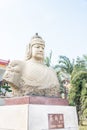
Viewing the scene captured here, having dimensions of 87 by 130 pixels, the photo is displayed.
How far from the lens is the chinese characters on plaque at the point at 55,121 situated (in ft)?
11.6

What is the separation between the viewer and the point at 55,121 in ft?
11.9

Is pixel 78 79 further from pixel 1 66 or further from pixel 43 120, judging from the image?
pixel 43 120

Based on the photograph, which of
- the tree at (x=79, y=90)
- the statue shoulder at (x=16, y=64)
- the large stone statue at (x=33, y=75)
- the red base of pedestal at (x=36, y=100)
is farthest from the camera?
the tree at (x=79, y=90)

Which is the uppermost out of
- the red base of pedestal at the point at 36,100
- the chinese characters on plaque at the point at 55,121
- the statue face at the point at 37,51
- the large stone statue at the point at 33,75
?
the statue face at the point at 37,51

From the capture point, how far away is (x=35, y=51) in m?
4.11

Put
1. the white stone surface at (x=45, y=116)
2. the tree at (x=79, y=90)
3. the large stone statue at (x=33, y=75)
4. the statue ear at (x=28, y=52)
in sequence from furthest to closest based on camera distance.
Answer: the tree at (x=79, y=90)
the statue ear at (x=28, y=52)
the large stone statue at (x=33, y=75)
the white stone surface at (x=45, y=116)

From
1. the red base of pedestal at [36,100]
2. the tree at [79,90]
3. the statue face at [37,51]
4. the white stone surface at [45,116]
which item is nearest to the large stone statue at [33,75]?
the statue face at [37,51]

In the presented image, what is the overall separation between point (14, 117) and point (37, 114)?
34 cm

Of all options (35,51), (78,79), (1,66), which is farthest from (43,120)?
(78,79)

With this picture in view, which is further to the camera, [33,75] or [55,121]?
[33,75]

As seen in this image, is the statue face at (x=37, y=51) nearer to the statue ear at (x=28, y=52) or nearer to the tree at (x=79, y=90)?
the statue ear at (x=28, y=52)

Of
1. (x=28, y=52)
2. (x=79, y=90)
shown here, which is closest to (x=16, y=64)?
(x=28, y=52)

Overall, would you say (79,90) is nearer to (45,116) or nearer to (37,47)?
(37,47)

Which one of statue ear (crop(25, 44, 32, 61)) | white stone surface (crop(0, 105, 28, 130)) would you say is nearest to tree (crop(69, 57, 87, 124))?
statue ear (crop(25, 44, 32, 61))
